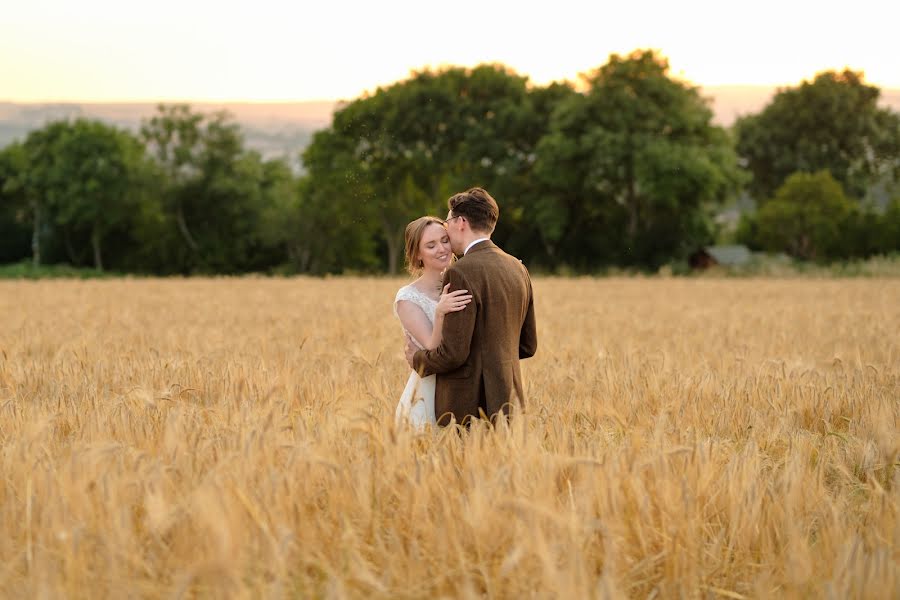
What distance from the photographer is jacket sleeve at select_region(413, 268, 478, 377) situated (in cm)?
482

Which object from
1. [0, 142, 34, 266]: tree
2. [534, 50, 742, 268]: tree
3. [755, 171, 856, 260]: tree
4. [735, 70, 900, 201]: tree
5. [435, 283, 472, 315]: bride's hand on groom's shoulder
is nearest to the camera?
[435, 283, 472, 315]: bride's hand on groom's shoulder

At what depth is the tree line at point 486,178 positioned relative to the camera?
4728 cm

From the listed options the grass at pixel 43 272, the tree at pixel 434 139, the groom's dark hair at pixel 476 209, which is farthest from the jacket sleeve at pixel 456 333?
the grass at pixel 43 272

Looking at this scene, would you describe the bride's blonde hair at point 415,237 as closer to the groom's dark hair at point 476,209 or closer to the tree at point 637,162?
the groom's dark hair at point 476,209

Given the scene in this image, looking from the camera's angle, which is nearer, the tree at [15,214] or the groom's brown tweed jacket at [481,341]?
the groom's brown tweed jacket at [481,341]

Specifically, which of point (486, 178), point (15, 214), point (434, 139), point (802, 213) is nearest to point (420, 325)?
point (486, 178)

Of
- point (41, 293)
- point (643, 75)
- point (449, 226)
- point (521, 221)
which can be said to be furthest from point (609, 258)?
point (449, 226)

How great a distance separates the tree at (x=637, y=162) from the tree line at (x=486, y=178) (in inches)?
3.8

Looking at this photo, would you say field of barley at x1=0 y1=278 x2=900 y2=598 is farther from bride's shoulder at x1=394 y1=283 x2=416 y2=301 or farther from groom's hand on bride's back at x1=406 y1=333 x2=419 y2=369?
bride's shoulder at x1=394 y1=283 x2=416 y2=301

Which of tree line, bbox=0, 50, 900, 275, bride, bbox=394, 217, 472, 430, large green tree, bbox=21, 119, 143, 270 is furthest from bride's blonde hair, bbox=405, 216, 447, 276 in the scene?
large green tree, bbox=21, 119, 143, 270

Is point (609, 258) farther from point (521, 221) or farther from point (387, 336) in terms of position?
point (387, 336)

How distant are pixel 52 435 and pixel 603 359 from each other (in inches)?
209

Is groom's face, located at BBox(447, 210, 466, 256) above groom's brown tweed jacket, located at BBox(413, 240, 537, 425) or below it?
above

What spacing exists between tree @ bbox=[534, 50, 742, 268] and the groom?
40549 millimetres
